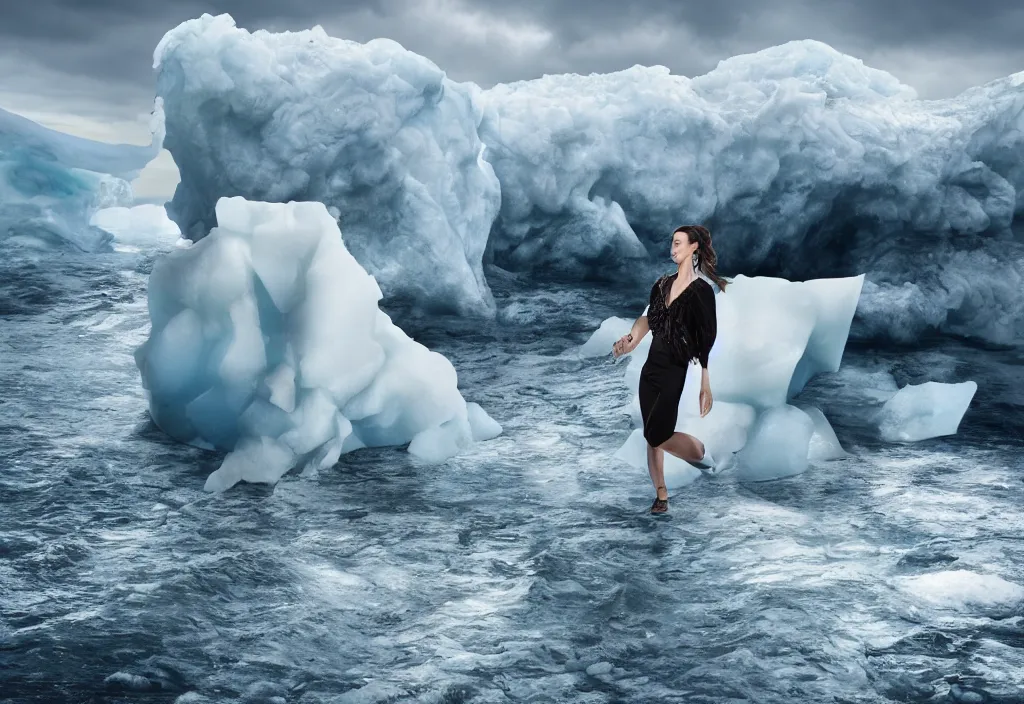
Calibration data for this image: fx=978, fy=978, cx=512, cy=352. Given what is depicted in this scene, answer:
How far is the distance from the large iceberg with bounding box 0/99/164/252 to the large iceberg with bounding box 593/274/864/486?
7949mm

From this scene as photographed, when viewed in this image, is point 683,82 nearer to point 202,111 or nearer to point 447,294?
point 447,294

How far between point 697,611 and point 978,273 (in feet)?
23.0

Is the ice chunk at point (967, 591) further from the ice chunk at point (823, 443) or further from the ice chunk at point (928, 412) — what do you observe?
the ice chunk at point (928, 412)

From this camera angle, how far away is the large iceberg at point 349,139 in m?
8.52

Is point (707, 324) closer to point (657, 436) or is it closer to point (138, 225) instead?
point (657, 436)

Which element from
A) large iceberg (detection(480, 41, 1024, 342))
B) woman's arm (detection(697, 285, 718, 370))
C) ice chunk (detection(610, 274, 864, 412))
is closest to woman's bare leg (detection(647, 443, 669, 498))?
woman's arm (detection(697, 285, 718, 370))

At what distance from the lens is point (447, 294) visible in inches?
351

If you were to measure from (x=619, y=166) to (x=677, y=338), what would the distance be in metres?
5.99

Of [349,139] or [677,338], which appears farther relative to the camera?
[349,139]

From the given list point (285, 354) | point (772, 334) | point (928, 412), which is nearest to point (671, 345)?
point (772, 334)

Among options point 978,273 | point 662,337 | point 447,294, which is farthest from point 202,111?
point 978,273

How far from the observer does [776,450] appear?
508 cm

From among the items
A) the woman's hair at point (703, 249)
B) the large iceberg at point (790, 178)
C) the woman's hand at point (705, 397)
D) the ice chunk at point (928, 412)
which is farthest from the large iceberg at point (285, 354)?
the large iceberg at point (790, 178)

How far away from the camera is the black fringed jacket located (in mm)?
4156
